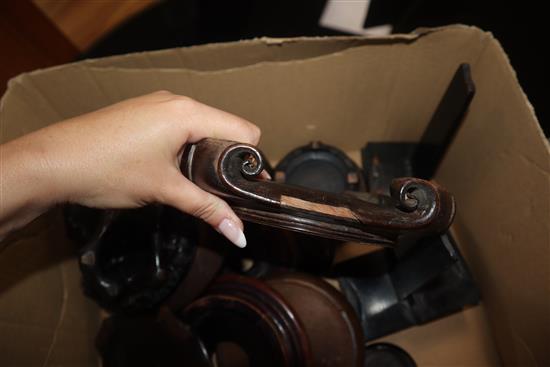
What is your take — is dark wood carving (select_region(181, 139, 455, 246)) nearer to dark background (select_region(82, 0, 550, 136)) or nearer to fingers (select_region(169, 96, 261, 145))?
fingers (select_region(169, 96, 261, 145))

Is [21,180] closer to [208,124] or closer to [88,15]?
[208,124]

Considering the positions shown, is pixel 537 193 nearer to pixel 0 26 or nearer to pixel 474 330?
pixel 474 330

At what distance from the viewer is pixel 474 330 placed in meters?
1.15

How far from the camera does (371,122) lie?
48.8 inches

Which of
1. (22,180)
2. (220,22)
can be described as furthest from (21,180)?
(220,22)

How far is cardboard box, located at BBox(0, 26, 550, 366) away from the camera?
2.89 ft

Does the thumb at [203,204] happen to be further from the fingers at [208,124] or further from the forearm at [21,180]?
the forearm at [21,180]

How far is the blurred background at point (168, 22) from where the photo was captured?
134 cm

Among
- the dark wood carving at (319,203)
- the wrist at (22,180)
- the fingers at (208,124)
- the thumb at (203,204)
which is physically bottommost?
the dark wood carving at (319,203)

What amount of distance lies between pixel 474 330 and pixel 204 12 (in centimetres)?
145

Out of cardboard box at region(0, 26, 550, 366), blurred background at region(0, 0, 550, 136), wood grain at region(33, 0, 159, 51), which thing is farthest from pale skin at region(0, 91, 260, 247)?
wood grain at region(33, 0, 159, 51)

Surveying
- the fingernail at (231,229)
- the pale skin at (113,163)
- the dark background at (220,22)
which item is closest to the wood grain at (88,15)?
the dark background at (220,22)

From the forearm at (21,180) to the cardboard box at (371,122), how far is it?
0.84ft

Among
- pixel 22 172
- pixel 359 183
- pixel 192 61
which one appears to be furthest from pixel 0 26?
pixel 359 183
